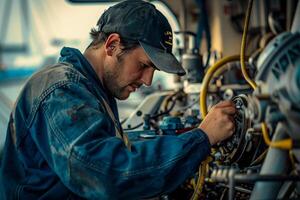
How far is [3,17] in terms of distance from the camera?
814 cm

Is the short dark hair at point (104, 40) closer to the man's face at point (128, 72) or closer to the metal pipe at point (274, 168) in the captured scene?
the man's face at point (128, 72)

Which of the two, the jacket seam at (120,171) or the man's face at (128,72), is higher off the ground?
the man's face at (128,72)

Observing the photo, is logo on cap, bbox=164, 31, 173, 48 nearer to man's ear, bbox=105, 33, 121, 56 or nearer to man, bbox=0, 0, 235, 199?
man, bbox=0, 0, 235, 199

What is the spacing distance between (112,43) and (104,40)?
89 millimetres

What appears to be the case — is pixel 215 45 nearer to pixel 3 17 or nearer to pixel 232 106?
pixel 232 106

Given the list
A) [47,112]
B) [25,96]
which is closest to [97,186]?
[47,112]

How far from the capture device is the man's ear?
5.71 ft

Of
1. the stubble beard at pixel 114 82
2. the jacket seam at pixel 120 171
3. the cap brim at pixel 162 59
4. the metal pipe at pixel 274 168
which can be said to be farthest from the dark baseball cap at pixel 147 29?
the metal pipe at pixel 274 168

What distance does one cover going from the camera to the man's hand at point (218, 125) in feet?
5.01

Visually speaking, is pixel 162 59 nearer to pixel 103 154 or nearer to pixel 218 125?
pixel 218 125

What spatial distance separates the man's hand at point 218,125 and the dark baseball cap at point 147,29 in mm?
251

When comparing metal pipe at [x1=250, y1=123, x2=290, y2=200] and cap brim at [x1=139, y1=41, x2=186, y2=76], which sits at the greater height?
cap brim at [x1=139, y1=41, x2=186, y2=76]

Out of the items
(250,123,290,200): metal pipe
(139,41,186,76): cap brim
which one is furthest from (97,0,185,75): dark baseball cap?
(250,123,290,200): metal pipe

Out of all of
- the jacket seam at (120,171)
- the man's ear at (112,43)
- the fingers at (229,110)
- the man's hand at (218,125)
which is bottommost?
the jacket seam at (120,171)
